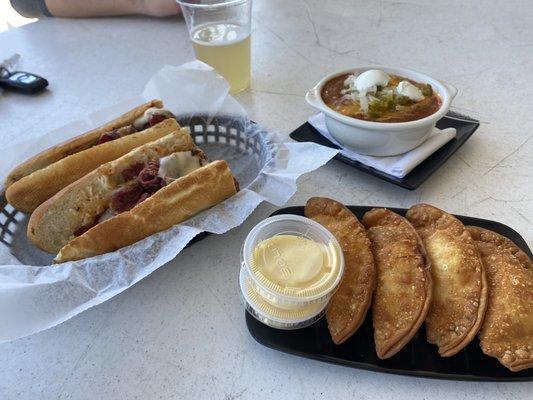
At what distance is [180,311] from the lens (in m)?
0.81

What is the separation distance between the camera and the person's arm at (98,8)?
190 centimetres

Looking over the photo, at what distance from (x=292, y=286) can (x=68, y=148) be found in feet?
2.30

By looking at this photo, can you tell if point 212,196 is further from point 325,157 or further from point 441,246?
point 441,246

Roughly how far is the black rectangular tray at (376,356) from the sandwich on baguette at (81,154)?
0.57 m

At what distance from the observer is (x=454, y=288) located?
712 mm

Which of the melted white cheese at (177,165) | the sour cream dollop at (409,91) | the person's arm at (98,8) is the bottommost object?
the person's arm at (98,8)

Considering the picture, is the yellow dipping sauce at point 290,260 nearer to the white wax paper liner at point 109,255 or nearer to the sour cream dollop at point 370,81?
the white wax paper liner at point 109,255

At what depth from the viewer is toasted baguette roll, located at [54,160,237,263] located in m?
0.82

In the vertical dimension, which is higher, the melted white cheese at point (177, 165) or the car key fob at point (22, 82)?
the melted white cheese at point (177, 165)

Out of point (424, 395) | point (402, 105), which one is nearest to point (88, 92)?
point (402, 105)

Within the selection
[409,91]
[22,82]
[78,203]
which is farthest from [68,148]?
[409,91]

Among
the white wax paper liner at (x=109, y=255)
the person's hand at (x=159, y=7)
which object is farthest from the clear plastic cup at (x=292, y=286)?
the person's hand at (x=159, y=7)

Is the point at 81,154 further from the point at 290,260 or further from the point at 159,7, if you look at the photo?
the point at 159,7

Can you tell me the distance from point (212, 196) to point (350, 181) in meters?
0.38
